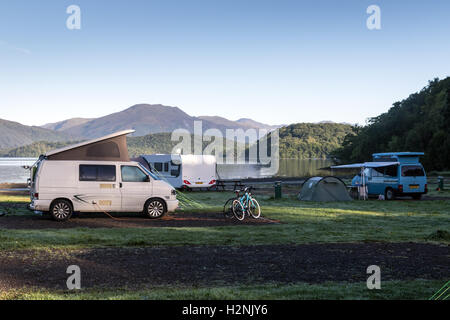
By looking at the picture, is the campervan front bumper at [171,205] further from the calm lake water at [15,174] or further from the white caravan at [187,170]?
the calm lake water at [15,174]


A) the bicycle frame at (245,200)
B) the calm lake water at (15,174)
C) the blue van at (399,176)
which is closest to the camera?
the bicycle frame at (245,200)

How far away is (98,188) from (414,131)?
67591 mm

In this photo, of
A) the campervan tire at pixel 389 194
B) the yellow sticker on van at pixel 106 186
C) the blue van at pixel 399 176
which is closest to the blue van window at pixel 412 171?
the blue van at pixel 399 176

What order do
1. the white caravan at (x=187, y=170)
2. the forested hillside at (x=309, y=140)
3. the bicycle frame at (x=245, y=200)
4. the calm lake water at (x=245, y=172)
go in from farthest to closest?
the forested hillside at (x=309, y=140) < the calm lake water at (x=245, y=172) < the white caravan at (x=187, y=170) < the bicycle frame at (x=245, y=200)

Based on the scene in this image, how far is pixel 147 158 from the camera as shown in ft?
102

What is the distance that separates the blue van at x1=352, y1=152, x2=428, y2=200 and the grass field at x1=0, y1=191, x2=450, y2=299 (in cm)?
239

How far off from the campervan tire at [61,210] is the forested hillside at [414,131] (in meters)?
62.1

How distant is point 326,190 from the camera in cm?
2138

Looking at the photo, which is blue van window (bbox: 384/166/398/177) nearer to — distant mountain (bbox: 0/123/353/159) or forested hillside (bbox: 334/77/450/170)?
forested hillside (bbox: 334/77/450/170)

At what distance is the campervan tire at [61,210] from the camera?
533 inches
